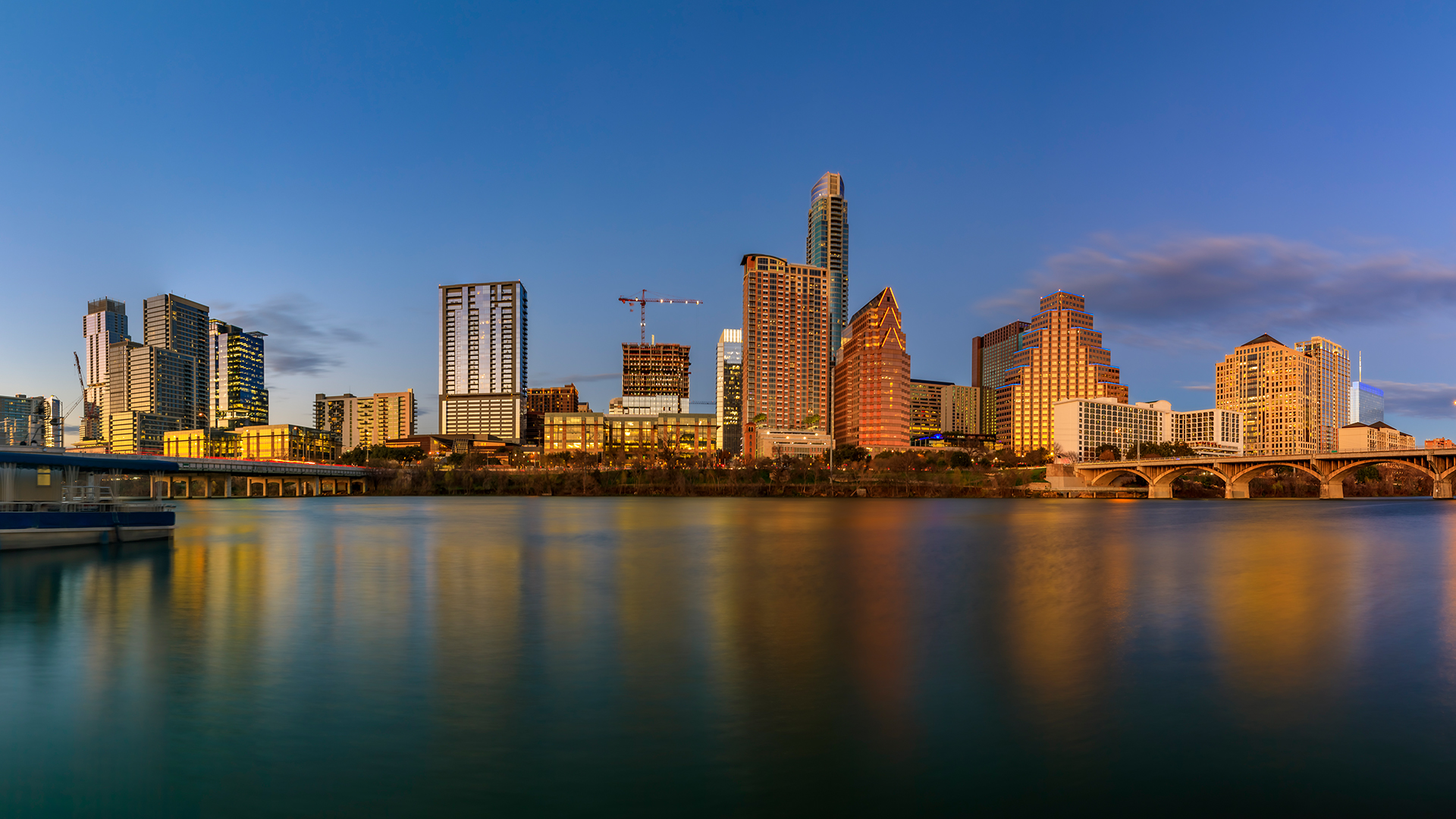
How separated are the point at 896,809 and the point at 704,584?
20.9 metres

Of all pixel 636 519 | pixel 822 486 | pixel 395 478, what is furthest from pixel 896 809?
pixel 395 478

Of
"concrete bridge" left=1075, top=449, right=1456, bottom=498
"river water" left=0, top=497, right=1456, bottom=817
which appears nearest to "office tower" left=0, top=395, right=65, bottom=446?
"river water" left=0, top=497, right=1456, bottom=817

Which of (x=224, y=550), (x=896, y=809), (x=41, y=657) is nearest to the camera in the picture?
(x=896, y=809)

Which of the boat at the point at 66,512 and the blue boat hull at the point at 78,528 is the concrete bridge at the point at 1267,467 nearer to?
the blue boat hull at the point at 78,528

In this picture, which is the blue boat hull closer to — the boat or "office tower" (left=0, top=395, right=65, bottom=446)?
the boat

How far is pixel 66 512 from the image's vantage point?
123 ft

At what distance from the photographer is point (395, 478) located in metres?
177

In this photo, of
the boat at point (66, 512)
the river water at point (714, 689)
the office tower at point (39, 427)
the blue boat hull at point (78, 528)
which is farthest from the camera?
the office tower at point (39, 427)

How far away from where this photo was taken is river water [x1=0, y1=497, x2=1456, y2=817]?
9.69 m

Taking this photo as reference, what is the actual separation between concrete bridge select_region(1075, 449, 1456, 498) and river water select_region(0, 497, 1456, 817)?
104449 mm

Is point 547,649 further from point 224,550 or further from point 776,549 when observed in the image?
point 224,550

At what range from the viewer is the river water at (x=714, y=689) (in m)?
9.69

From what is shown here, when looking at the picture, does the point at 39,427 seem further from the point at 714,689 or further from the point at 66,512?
the point at 714,689

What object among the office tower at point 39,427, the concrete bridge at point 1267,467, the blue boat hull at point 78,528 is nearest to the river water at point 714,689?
the blue boat hull at point 78,528
